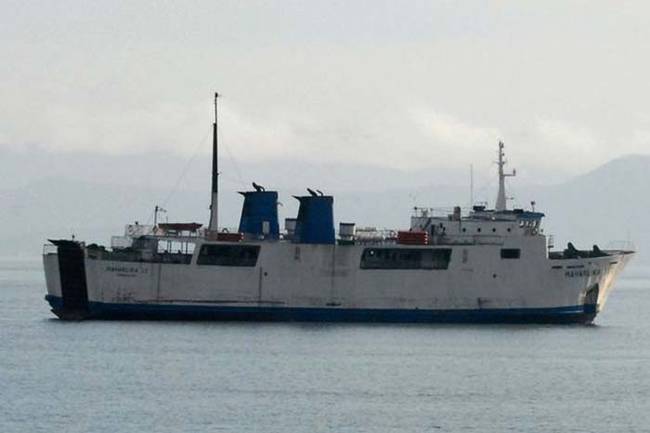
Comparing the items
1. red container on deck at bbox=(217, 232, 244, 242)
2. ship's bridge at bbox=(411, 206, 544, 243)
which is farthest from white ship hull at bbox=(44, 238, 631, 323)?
red container on deck at bbox=(217, 232, 244, 242)

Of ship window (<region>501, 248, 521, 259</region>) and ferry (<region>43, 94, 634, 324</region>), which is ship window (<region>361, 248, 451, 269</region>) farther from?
ship window (<region>501, 248, 521, 259</region>)

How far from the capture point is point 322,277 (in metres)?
81.1

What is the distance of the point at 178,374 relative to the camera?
63.0 meters

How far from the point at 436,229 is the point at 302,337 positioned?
10.8 meters

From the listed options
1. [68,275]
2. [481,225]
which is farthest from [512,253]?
[68,275]

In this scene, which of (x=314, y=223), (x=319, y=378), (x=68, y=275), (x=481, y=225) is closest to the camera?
(x=319, y=378)

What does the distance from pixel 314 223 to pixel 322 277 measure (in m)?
2.61

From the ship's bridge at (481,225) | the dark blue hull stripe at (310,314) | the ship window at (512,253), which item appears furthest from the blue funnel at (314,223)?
the ship window at (512,253)

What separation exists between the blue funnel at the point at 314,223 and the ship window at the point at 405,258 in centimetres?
198

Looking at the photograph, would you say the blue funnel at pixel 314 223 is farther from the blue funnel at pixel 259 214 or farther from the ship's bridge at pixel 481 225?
the ship's bridge at pixel 481 225

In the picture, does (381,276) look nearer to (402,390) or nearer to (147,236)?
(147,236)

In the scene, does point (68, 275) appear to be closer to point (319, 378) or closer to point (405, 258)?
point (405, 258)

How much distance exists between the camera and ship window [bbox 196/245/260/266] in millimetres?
80812

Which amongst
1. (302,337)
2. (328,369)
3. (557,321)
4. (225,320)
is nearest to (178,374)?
(328,369)
